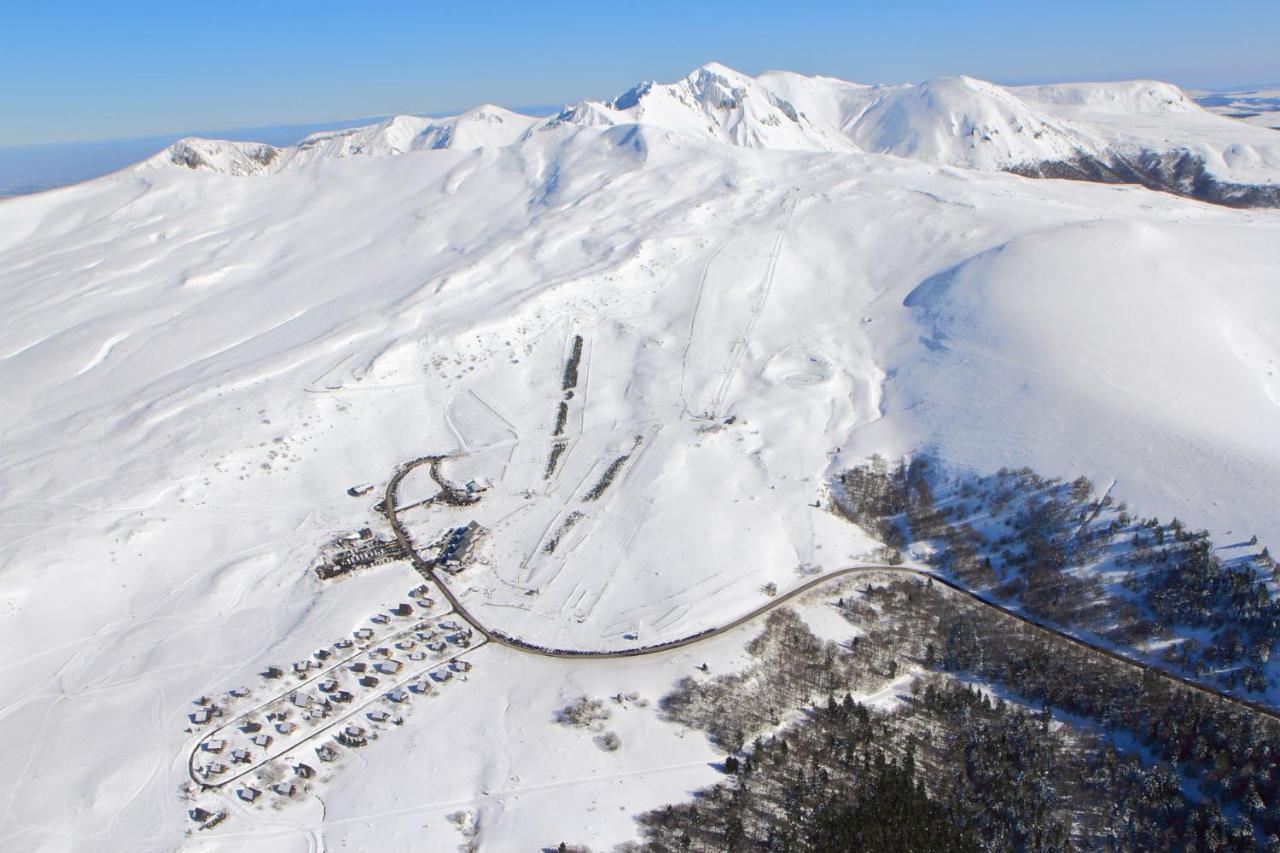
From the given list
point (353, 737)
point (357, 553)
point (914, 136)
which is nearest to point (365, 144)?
point (914, 136)

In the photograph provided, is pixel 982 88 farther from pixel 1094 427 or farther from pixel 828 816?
pixel 828 816

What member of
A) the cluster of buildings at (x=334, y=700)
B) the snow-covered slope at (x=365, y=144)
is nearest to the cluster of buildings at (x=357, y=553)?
the cluster of buildings at (x=334, y=700)

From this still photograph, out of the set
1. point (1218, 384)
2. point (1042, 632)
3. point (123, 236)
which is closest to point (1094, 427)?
point (1218, 384)

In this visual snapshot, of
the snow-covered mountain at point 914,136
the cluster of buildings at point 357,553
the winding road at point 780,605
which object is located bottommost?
the winding road at point 780,605

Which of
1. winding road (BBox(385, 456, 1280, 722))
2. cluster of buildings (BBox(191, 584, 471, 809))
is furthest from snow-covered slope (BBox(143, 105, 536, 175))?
cluster of buildings (BBox(191, 584, 471, 809))

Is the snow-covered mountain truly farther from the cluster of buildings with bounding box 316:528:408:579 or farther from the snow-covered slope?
the cluster of buildings with bounding box 316:528:408:579

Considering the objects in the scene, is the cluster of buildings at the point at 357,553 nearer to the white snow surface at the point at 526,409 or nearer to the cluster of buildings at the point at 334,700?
the white snow surface at the point at 526,409

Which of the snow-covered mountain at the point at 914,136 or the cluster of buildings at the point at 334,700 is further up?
the snow-covered mountain at the point at 914,136

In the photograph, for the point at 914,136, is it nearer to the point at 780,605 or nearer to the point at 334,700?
the point at 780,605
